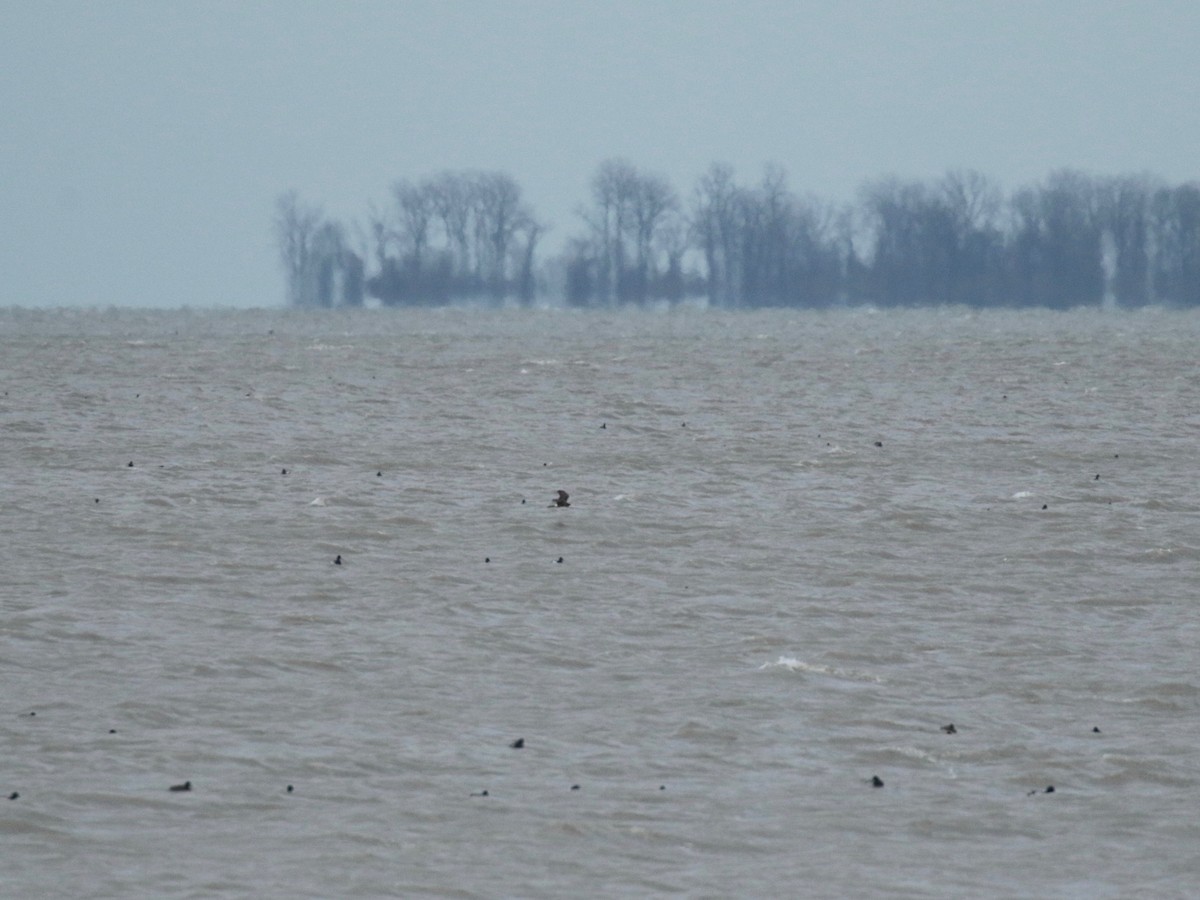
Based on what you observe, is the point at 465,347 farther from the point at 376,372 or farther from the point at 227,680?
the point at 227,680

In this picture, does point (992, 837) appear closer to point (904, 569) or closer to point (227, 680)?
point (227, 680)

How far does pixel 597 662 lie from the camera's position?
1173 cm

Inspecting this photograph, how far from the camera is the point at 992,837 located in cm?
836

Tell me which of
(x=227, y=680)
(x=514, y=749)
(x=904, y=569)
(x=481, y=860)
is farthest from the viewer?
(x=904, y=569)

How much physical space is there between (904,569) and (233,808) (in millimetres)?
7943

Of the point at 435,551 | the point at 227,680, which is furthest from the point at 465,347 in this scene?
the point at 227,680

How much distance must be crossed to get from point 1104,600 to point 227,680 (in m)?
6.58

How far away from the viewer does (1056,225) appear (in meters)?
154

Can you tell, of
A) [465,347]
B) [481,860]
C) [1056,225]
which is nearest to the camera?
[481,860]

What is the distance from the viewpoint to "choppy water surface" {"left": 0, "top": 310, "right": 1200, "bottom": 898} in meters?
8.10

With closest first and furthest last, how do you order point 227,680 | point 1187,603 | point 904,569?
point 227,680
point 1187,603
point 904,569

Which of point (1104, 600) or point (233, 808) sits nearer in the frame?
point (233, 808)

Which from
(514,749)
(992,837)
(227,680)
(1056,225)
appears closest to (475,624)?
(227,680)

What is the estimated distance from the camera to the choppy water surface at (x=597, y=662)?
8102 millimetres
